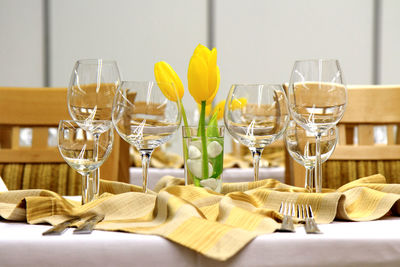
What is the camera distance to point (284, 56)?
17.6 ft

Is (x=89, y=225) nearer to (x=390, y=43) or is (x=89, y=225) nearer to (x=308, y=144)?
(x=308, y=144)

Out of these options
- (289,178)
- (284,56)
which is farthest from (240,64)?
(289,178)

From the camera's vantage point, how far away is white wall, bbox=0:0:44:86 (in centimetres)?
514

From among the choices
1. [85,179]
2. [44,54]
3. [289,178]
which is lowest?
[289,178]

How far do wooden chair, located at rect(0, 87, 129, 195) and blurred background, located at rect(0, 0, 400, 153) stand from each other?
373 centimetres

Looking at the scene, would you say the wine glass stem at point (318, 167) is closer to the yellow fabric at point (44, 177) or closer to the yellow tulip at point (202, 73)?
the yellow tulip at point (202, 73)

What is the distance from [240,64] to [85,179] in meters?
4.66

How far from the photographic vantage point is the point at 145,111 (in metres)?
0.69

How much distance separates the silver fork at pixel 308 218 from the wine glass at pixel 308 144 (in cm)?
17

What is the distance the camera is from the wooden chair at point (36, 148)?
55.0 inches

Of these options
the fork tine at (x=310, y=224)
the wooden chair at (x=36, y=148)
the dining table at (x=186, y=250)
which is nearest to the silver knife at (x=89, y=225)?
the dining table at (x=186, y=250)

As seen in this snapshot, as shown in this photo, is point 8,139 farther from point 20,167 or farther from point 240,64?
point 240,64

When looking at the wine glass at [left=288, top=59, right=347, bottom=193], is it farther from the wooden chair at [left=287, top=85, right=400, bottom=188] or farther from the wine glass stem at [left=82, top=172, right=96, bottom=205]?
the wooden chair at [left=287, top=85, right=400, bottom=188]

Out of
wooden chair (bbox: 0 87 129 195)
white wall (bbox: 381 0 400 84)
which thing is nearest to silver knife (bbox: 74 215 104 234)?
wooden chair (bbox: 0 87 129 195)
